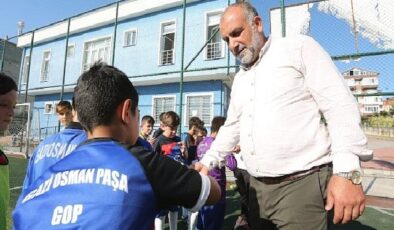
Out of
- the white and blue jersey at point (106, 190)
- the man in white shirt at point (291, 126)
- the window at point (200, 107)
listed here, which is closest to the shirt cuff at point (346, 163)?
the man in white shirt at point (291, 126)

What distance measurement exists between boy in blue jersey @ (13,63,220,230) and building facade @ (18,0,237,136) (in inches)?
399

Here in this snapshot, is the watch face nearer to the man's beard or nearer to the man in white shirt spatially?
the man in white shirt

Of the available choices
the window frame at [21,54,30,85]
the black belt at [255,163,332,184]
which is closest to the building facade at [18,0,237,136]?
the window frame at [21,54,30,85]

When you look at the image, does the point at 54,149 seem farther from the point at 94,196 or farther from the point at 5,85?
the point at 94,196

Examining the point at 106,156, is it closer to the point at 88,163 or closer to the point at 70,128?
the point at 88,163

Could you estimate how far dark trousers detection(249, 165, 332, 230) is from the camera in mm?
1614

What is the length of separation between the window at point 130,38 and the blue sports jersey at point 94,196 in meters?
16.3

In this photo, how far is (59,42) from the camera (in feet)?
64.1

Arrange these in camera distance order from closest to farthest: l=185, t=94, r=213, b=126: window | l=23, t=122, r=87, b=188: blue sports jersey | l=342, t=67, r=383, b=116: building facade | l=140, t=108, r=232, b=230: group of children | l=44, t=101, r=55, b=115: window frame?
1. l=23, t=122, r=87, b=188: blue sports jersey
2. l=140, t=108, r=232, b=230: group of children
3. l=342, t=67, r=383, b=116: building facade
4. l=185, t=94, r=213, b=126: window
5. l=44, t=101, r=55, b=115: window frame

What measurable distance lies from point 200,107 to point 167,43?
4.03 m

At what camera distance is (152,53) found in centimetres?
1577

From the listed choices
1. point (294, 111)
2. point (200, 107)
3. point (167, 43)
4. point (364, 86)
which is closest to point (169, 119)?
point (294, 111)

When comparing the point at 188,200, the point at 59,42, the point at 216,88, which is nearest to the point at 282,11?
the point at 188,200

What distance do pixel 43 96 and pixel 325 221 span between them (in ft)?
72.8
